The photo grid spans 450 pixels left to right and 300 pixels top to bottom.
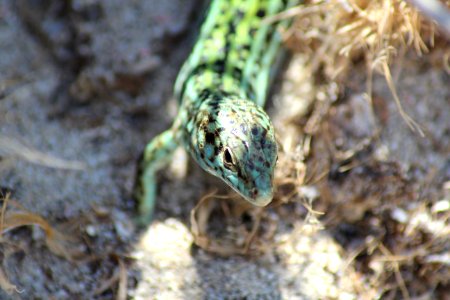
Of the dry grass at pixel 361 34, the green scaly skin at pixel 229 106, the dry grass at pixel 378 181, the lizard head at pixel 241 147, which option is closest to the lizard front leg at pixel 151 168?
the green scaly skin at pixel 229 106

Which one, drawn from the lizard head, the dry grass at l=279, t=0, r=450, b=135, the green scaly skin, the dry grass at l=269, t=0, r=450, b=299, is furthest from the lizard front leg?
the dry grass at l=279, t=0, r=450, b=135

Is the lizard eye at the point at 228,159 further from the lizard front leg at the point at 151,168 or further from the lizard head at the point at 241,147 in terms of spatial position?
the lizard front leg at the point at 151,168

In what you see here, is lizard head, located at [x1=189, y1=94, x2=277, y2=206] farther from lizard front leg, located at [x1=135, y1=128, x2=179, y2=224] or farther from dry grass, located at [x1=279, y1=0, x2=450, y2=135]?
dry grass, located at [x1=279, y1=0, x2=450, y2=135]

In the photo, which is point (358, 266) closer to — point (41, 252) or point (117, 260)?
point (117, 260)

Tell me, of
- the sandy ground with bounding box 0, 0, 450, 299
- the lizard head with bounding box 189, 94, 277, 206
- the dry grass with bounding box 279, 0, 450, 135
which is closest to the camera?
the lizard head with bounding box 189, 94, 277, 206

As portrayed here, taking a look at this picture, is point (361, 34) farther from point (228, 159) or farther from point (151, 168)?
point (151, 168)
